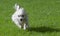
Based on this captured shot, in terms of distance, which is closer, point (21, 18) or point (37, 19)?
point (21, 18)

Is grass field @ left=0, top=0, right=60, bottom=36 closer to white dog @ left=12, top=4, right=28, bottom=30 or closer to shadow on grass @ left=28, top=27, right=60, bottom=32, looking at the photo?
shadow on grass @ left=28, top=27, right=60, bottom=32

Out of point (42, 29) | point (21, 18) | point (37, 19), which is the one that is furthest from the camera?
point (37, 19)

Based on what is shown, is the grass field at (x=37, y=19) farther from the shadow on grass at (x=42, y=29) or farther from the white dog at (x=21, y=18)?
the white dog at (x=21, y=18)

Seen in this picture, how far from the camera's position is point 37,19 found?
5.97 m

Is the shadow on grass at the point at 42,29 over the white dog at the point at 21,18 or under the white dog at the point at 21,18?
under

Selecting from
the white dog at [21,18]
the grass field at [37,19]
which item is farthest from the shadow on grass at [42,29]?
the white dog at [21,18]

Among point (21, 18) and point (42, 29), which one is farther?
point (42, 29)

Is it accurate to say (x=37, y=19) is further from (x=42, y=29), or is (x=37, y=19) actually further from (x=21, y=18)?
(x=21, y=18)

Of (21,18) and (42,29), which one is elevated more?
(21,18)

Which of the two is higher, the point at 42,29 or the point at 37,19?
the point at 37,19

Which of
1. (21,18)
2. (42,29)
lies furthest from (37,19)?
(21,18)

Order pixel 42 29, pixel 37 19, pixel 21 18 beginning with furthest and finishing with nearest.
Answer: pixel 37 19
pixel 42 29
pixel 21 18

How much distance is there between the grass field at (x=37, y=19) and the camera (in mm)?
5102

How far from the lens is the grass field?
5.10 meters
